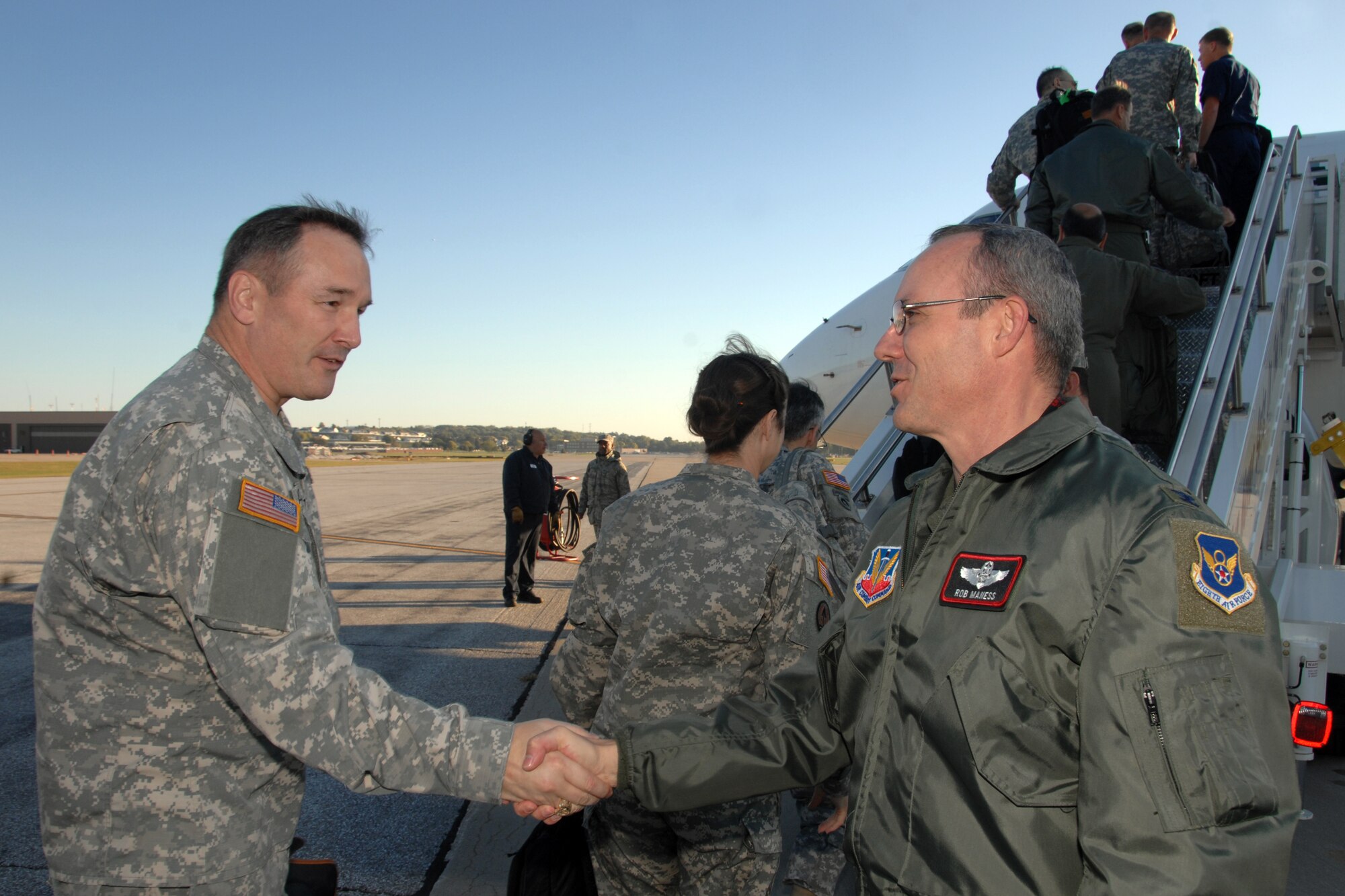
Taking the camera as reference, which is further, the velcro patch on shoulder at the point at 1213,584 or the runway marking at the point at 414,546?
the runway marking at the point at 414,546

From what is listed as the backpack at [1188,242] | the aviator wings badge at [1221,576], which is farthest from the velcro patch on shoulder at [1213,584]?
the backpack at [1188,242]

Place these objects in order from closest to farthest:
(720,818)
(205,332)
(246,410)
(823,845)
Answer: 1. (246,410)
2. (205,332)
3. (720,818)
4. (823,845)

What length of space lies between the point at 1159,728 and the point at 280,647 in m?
1.51

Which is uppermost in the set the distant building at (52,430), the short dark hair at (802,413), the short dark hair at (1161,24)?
the short dark hair at (1161,24)

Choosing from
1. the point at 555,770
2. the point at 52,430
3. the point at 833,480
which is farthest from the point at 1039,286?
the point at 52,430

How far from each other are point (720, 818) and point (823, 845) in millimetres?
1164

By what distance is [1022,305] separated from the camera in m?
1.70

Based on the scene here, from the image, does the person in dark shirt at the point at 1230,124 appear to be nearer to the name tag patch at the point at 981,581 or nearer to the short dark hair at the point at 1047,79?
the short dark hair at the point at 1047,79

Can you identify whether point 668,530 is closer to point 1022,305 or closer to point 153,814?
point 1022,305

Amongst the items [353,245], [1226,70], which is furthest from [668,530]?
[1226,70]

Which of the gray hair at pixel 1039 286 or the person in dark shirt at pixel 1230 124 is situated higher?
the person in dark shirt at pixel 1230 124

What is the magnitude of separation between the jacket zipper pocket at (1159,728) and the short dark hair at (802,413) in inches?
131

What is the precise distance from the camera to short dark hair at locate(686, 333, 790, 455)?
8.75 ft

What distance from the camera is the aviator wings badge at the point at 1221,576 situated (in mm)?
1259
